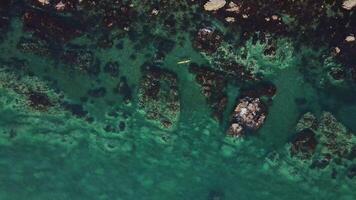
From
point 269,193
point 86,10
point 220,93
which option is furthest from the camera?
point 269,193

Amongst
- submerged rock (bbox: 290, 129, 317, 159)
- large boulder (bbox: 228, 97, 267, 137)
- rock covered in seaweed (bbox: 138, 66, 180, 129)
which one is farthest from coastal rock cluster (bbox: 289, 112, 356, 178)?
rock covered in seaweed (bbox: 138, 66, 180, 129)

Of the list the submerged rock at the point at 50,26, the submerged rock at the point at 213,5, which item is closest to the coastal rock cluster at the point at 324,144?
the submerged rock at the point at 213,5

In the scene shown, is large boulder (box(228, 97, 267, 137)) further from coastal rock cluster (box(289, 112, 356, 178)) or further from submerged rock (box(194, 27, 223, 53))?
submerged rock (box(194, 27, 223, 53))

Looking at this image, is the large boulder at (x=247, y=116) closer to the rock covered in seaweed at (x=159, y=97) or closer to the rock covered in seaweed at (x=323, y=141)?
the rock covered in seaweed at (x=323, y=141)

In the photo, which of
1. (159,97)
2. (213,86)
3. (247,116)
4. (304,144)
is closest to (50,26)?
(159,97)

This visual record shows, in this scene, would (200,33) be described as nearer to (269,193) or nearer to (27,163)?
(269,193)

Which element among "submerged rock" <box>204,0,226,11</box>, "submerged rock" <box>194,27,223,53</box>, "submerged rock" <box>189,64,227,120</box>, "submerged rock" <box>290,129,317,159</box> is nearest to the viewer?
"submerged rock" <box>204,0,226,11</box>

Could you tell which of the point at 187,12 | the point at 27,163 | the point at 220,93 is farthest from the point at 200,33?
the point at 27,163
